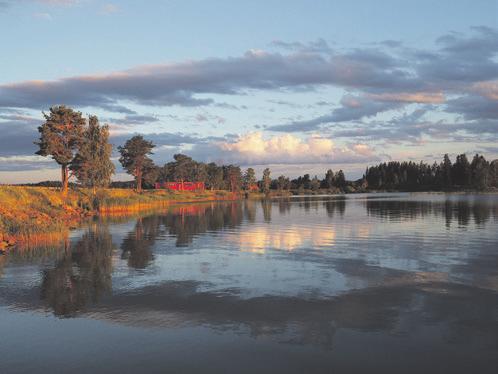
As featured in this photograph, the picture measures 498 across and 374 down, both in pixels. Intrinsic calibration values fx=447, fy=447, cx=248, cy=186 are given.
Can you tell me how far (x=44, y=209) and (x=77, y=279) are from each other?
4249 cm

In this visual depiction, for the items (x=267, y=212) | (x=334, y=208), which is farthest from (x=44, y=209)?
(x=334, y=208)

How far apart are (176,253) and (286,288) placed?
1344 centimetres

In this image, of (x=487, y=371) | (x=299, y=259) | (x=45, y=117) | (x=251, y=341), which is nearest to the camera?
(x=487, y=371)

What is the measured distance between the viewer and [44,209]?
6106 centimetres

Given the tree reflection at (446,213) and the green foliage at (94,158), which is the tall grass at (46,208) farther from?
the tree reflection at (446,213)

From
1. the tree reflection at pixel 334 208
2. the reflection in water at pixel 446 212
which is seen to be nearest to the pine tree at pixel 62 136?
the tree reflection at pixel 334 208

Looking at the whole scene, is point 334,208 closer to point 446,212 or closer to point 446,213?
point 446,212

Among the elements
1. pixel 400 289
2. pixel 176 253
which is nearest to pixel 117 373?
pixel 400 289

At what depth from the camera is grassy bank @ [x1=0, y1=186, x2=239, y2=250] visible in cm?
4047

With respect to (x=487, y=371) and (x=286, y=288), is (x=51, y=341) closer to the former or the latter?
(x=286, y=288)

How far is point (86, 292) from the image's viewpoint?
20438 millimetres

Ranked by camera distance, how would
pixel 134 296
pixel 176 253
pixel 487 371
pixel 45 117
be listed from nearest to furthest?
pixel 487 371 < pixel 134 296 < pixel 176 253 < pixel 45 117

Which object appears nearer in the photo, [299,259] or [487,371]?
[487,371]

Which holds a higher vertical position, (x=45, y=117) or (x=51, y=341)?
(x=45, y=117)
